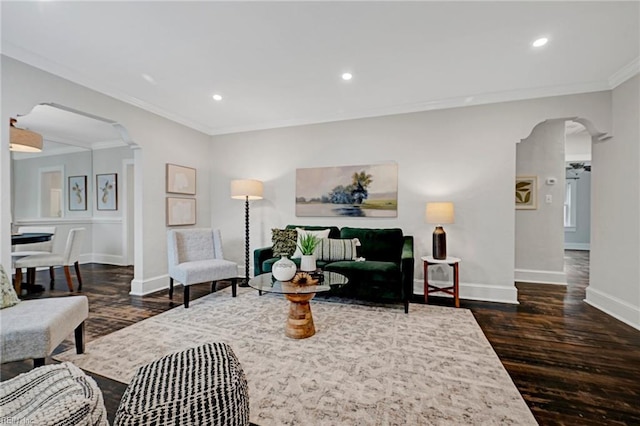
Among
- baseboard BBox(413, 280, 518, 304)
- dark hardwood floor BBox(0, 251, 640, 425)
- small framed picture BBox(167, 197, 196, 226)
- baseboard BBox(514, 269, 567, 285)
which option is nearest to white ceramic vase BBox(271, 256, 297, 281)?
dark hardwood floor BBox(0, 251, 640, 425)

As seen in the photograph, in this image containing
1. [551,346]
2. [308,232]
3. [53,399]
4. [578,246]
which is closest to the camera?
[53,399]

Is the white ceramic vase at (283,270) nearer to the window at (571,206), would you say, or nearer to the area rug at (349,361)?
the area rug at (349,361)

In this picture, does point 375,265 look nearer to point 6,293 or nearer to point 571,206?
point 6,293

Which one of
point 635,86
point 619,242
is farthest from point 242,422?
point 635,86

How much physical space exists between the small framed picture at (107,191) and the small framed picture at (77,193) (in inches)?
15.6

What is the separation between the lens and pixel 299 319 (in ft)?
8.16

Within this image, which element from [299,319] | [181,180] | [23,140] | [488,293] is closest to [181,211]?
[181,180]

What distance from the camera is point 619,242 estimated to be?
3094mm

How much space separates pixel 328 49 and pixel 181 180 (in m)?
3.07

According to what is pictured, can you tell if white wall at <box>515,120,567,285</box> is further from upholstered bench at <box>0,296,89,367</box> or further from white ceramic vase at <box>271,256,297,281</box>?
upholstered bench at <box>0,296,89,367</box>

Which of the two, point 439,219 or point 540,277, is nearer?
point 439,219

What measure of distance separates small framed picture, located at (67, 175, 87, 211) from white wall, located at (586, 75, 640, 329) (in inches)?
351

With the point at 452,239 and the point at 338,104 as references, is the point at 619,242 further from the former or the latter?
the point at 338,104

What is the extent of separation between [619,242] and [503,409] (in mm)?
2782
